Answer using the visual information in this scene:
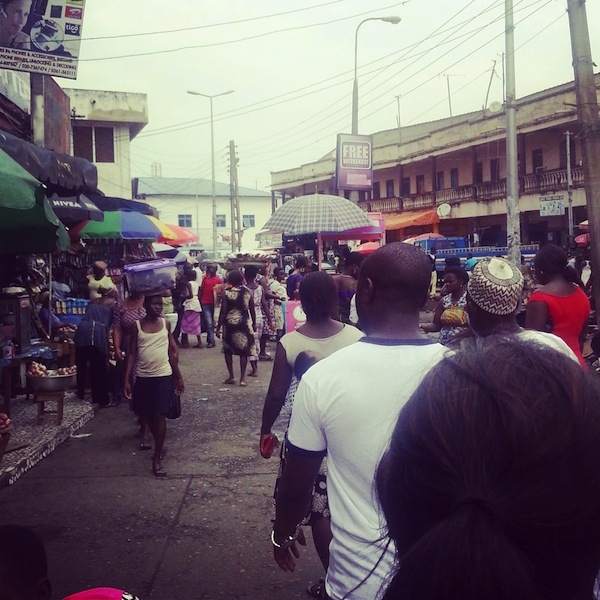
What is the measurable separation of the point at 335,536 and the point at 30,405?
314 inches

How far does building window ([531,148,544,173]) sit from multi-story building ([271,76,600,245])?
45mm

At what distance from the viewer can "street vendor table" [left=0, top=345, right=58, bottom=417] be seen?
7.74 metres

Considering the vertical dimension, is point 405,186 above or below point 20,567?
above

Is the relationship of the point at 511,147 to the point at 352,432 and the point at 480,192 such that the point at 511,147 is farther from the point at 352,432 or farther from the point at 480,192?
the point at 352,432

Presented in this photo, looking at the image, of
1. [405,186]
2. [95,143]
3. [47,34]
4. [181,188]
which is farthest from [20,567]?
[181,188]

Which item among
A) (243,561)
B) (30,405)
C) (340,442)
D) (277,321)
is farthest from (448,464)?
(277,321)

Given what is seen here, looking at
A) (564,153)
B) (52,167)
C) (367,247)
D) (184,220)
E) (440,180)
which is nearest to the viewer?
(52,167)

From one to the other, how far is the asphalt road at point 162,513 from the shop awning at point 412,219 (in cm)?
2968

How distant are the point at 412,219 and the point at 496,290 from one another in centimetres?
3495

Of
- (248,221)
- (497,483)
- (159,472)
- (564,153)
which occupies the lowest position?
(159,472)

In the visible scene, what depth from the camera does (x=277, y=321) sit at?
15.5 m

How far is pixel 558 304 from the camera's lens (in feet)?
15.8

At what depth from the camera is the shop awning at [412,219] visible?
122 feet

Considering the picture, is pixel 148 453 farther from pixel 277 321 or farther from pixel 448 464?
pixel 277 321
